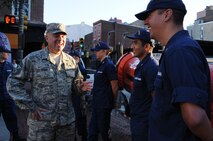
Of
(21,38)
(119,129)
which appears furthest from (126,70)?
(21,38)

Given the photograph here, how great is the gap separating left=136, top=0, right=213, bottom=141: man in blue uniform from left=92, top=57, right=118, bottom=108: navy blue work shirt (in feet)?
12.0

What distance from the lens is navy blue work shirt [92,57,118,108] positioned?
5.96 metres

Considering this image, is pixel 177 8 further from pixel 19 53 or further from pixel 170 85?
pixel 19 53

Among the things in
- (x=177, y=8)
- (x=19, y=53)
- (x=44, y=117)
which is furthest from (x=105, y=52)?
(x=19, y=53)

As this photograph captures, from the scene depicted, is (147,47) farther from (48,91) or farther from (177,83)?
(177,83)

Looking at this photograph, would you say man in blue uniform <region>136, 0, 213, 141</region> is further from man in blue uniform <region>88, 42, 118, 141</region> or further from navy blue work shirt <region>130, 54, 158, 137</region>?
man in blue uniform <region>88, 42, 118, 141</region>

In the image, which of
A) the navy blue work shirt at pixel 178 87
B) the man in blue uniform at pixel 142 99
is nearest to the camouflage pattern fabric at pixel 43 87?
the man in blue uniform at pixel 142 99

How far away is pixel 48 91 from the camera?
370 centimetres

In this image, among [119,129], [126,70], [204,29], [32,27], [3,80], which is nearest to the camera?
[126,70]

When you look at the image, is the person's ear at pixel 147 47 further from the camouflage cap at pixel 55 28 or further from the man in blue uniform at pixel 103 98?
the man in blue uniform at pixel 103 98

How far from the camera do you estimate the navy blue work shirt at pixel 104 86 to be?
19.5 feet

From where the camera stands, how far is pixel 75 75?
13.3ft

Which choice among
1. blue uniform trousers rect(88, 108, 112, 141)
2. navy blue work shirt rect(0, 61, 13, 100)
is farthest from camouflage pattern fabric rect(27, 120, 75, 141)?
navy blue work shirt rect(0, 61, 13, 100)

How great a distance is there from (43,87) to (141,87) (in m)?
1.11
